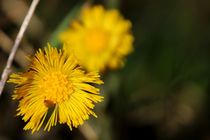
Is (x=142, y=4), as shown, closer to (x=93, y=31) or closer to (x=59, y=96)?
(x=93, y=31)

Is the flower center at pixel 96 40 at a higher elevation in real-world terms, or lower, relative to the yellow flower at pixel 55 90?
higher

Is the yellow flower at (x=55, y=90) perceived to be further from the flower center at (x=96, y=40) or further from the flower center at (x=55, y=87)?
the flower center at (x=96, y=40)

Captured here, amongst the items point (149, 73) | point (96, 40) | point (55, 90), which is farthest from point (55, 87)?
point (149, 73)

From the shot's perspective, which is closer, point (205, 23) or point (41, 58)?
point (41, 58)

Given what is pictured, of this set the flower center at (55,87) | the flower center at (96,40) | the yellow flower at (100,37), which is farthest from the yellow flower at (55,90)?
the flower center at (96,40)

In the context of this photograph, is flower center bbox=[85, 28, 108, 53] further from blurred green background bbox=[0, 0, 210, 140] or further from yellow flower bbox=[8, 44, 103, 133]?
yellow flower bbox=[8, 44, 103, 133]

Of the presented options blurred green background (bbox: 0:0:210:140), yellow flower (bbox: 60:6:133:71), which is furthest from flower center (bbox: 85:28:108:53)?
blurred green background (bbox: 0:0:210:140)

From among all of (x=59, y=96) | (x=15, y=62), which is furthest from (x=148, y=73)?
(x=59, y=96)
